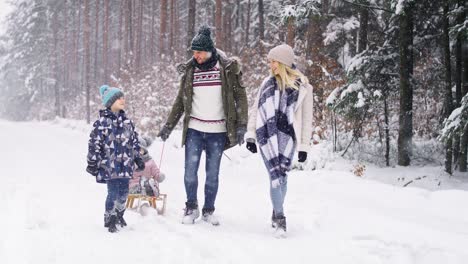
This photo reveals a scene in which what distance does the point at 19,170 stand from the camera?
924cm

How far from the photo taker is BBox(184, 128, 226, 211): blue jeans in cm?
494

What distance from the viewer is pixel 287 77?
14.8 feet

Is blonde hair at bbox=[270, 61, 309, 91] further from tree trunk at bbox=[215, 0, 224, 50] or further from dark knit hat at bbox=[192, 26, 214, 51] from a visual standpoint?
tree trunk at bbox=[215, 0, 224, 50]

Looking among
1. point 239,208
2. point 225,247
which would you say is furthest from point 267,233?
point 239,208

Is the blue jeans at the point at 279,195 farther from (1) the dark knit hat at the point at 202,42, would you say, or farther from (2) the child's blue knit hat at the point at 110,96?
(2) the child's blue knit hat at the point at 110,96

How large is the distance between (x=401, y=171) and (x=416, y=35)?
3.13 metres

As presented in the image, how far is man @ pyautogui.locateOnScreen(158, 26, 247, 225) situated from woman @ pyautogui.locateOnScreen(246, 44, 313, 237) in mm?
348

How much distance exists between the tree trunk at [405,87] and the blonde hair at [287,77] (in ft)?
16.4

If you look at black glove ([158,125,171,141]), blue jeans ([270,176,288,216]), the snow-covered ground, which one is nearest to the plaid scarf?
blue jeans ([270,176,288,216])

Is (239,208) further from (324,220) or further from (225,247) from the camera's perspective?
(225,247)

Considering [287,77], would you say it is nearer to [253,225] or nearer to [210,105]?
[210,105]

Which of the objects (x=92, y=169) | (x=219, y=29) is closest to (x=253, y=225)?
(x=92, y=169)

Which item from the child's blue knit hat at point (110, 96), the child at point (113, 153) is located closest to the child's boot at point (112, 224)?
the child at point (113, 153)

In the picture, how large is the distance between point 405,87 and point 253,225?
537 centimetres
